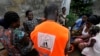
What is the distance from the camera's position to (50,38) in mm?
2973

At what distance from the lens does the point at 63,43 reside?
2.93 metres

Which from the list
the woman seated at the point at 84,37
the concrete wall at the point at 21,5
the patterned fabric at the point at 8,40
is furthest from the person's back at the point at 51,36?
the concrete wall at the point at 21,5

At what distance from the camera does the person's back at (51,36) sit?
9.60 ft

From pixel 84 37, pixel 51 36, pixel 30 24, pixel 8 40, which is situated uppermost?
pixel 51 36

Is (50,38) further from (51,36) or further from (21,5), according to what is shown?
(21,5)

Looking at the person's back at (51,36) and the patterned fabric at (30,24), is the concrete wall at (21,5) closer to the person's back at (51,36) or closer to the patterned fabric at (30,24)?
the patterned fabric at (30,24)

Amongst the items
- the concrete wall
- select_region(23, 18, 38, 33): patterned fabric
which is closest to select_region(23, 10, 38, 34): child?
select_region(23, 18, 38, 33): patterned fabric

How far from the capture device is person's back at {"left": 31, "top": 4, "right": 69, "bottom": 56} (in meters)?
2.93

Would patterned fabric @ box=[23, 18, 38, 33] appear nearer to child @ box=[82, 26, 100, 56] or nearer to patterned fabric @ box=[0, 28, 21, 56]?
child @ box=[82, 26, 100, 56]

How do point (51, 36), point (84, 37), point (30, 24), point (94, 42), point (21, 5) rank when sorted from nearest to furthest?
point (51, 36), point (94, 42), point (84, 37), point (30, 24), point (21, 5)

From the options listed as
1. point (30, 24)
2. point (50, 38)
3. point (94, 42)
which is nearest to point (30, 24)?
point (30, 24)

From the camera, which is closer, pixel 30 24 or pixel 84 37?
pixel 84 37

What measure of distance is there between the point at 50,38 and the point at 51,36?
0.10 ft

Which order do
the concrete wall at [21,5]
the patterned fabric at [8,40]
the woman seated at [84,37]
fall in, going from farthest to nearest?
1. the concrete wall at [21,5]
2. the woman seated at [84,37]
3. the patterned fabric at [8,40]
